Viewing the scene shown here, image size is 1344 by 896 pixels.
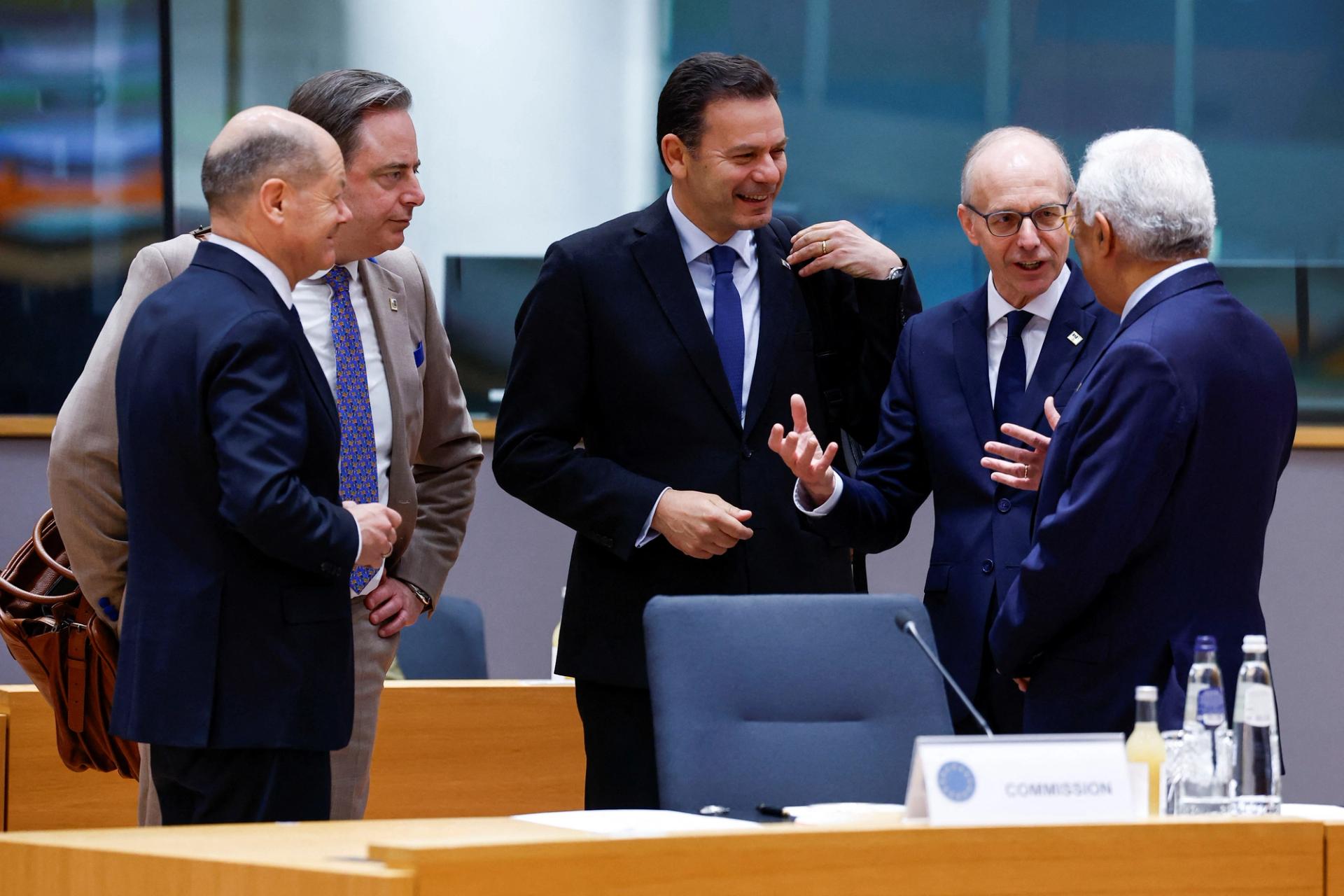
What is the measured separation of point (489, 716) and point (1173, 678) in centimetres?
184

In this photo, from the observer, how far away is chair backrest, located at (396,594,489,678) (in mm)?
4422

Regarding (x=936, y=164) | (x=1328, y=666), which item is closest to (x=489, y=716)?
(x=936, y=164)

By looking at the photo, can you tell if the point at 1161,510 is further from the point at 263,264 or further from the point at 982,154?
the point at 263,264

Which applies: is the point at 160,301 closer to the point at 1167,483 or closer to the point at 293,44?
the point at 1167,483

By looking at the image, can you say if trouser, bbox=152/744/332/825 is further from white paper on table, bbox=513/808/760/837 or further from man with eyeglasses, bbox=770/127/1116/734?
man with eyeglasses, bbox=770/127/1116/734

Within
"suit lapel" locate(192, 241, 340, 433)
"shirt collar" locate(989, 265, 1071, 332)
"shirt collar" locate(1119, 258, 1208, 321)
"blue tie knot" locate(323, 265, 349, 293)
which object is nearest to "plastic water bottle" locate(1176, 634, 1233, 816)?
"shirt collar" locate(1119, 258, 1208, 321)

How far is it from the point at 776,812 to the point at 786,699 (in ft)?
1.05

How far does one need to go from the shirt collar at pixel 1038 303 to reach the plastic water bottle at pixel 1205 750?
0.97 m

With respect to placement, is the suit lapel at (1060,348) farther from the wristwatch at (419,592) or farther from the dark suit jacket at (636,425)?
the wristwatch at (419,592)

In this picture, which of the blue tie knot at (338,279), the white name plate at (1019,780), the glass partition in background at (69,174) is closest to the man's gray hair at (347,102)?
the blue tie knot at (338,279)

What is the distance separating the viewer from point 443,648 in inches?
175

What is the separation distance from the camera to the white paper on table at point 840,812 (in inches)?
75.9

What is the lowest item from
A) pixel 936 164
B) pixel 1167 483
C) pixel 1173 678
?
pixel 1173 678

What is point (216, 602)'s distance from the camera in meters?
2.20
